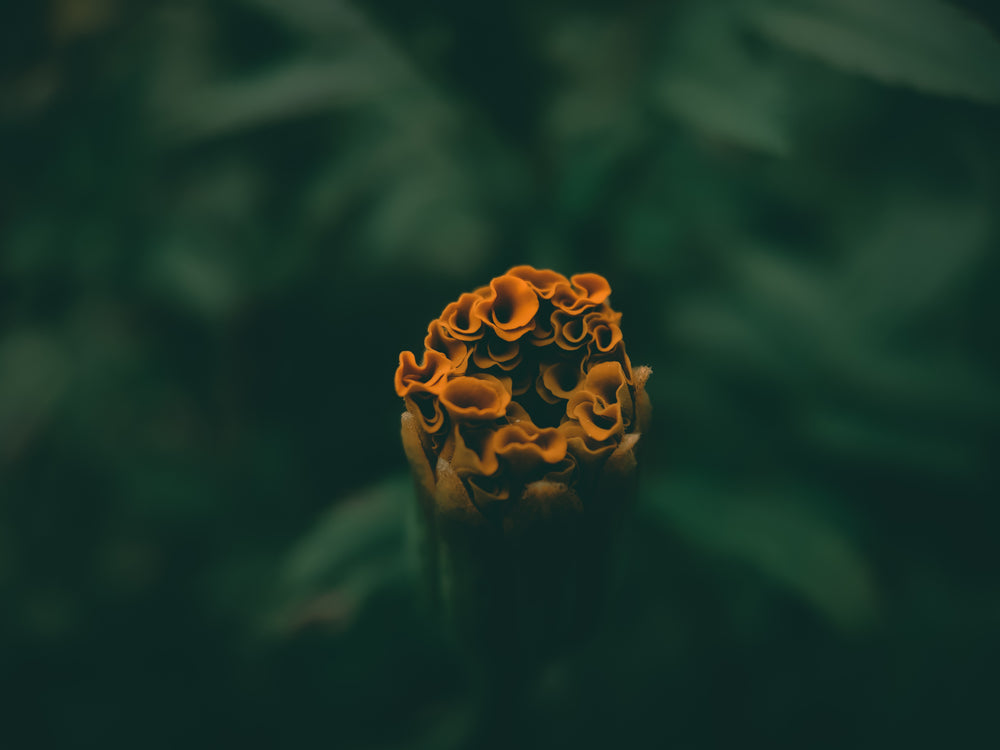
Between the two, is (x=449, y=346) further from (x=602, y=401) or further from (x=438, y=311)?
(x=438, y=311)

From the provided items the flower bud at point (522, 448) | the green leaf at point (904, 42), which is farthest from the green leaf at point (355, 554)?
the green leaf at point (904, 42)

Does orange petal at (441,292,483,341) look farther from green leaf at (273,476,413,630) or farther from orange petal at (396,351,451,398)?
green leaf at (273,476,413,630)

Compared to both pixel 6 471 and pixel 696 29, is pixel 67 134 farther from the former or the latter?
pixel 696 29

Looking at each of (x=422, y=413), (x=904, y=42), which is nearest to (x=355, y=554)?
(x=422, y=413)

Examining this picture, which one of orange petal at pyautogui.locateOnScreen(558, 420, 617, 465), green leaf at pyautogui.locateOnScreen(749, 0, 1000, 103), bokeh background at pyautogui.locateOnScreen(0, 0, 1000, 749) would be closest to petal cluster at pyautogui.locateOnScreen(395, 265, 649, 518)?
orange petal at pyautogui.locateOnScreen(558, 420, 617, 465)

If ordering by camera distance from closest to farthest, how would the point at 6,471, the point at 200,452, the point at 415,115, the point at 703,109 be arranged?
the point at 703,109 < the point at 415,115 < the point at 6,471 < the point at 200,452

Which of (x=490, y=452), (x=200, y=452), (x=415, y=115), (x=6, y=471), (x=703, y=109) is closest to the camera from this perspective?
(x=490, y=452)

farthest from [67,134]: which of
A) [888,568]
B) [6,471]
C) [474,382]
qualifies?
[888,568]
